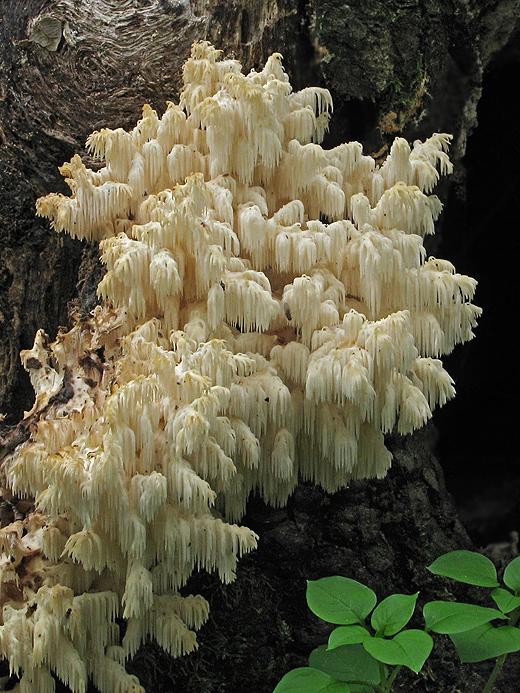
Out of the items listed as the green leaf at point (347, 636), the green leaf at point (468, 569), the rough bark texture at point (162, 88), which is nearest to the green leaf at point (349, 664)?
the green leaf at point (347, 636)

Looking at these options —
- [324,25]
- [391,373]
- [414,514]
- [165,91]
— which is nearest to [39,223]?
[165,91]

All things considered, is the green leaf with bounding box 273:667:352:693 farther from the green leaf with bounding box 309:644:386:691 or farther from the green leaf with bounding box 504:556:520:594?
the green leaf with bounding box 504:556:520:594

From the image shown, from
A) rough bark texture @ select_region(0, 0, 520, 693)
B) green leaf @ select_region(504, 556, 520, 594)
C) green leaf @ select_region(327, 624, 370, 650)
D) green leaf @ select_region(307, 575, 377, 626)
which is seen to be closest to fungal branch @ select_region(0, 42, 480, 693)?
green leaf @ select_region(307, 575, 377, 626)

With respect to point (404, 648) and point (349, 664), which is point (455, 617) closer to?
point (404, 648)

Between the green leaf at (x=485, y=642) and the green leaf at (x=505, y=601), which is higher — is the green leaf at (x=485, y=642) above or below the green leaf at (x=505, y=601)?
below

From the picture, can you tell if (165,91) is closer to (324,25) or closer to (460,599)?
(324,25)

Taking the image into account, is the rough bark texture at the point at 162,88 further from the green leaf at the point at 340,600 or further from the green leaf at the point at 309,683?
the green leaf at the point at 309,683

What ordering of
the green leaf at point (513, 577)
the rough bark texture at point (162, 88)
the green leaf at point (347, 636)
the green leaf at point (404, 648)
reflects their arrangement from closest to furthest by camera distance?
the green leaf at point (404, 648), the green leaf at point (347, 636), the green leaf at point (513, 577), the rough bark texture at point (162, 88)
